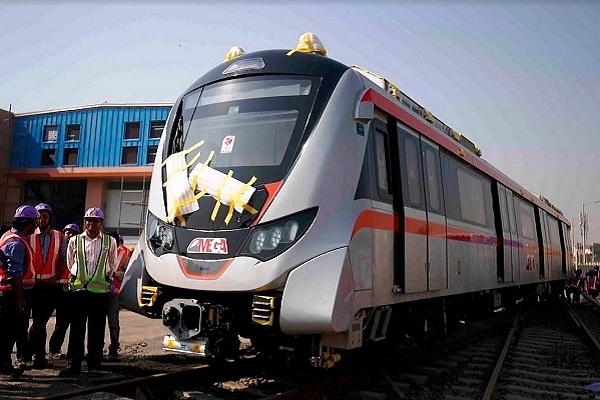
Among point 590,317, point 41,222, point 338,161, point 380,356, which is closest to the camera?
point 338,161

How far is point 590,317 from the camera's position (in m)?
15.9

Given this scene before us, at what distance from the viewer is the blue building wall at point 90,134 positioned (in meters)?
26.7

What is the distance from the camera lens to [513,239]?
11328 millimetres

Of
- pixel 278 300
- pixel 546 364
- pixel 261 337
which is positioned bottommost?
pixel 546 364

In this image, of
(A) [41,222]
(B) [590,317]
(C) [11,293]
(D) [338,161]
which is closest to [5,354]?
(C) [11,293]

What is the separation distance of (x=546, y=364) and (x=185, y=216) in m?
6.00

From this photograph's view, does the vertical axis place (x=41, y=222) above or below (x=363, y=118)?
below

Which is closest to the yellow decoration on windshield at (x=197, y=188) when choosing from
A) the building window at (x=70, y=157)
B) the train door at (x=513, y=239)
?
the train door at (x=513, y=239)

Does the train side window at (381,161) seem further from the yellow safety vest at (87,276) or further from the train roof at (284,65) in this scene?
the yellow safety vest at (87,276)

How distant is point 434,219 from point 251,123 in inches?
109

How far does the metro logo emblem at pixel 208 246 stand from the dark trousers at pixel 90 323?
2.18 m

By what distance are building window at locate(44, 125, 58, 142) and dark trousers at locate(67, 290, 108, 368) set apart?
2438cm

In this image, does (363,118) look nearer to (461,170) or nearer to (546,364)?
(461,170)

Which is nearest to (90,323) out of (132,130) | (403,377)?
(403,377)
